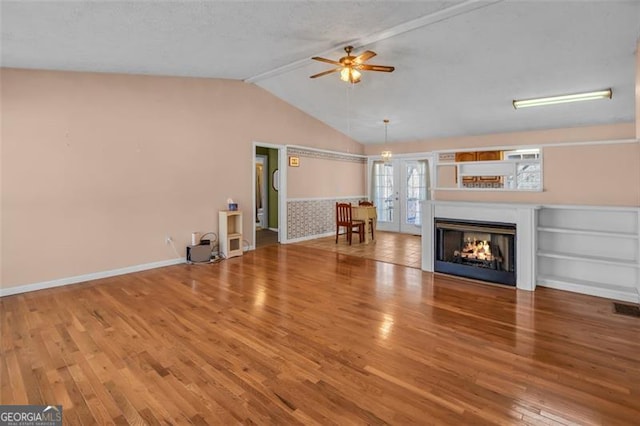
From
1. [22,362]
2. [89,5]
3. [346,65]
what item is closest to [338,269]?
[346,65]

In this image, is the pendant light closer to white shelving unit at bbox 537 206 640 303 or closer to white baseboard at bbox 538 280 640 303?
white shelving unit at bbox 537 206 640 303

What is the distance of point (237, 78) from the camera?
569 centimetres

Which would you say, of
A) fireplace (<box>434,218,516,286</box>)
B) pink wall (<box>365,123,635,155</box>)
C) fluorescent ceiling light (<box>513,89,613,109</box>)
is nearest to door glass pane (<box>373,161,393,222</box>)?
pink wall (<box>365,123,635,155</box>)

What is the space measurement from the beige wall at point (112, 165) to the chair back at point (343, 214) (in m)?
1.85

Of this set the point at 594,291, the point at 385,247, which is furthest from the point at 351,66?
the point at 594,291

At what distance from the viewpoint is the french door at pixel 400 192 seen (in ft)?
27.1

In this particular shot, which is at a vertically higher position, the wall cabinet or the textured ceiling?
the textured ceiling

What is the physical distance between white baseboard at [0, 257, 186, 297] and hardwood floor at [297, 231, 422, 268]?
2.70m

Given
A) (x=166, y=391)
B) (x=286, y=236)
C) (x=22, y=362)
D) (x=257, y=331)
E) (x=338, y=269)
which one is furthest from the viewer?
(x=286, y=236)

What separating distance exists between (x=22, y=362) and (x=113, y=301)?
48.6 inches

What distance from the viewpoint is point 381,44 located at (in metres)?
4.18

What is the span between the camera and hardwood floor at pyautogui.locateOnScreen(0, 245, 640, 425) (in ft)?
5.94

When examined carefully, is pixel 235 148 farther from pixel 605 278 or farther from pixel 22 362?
pixel 605 278

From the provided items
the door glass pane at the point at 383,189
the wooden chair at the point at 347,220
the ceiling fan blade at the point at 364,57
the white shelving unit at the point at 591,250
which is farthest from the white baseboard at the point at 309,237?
the white shelving unit at the point at 591,250
